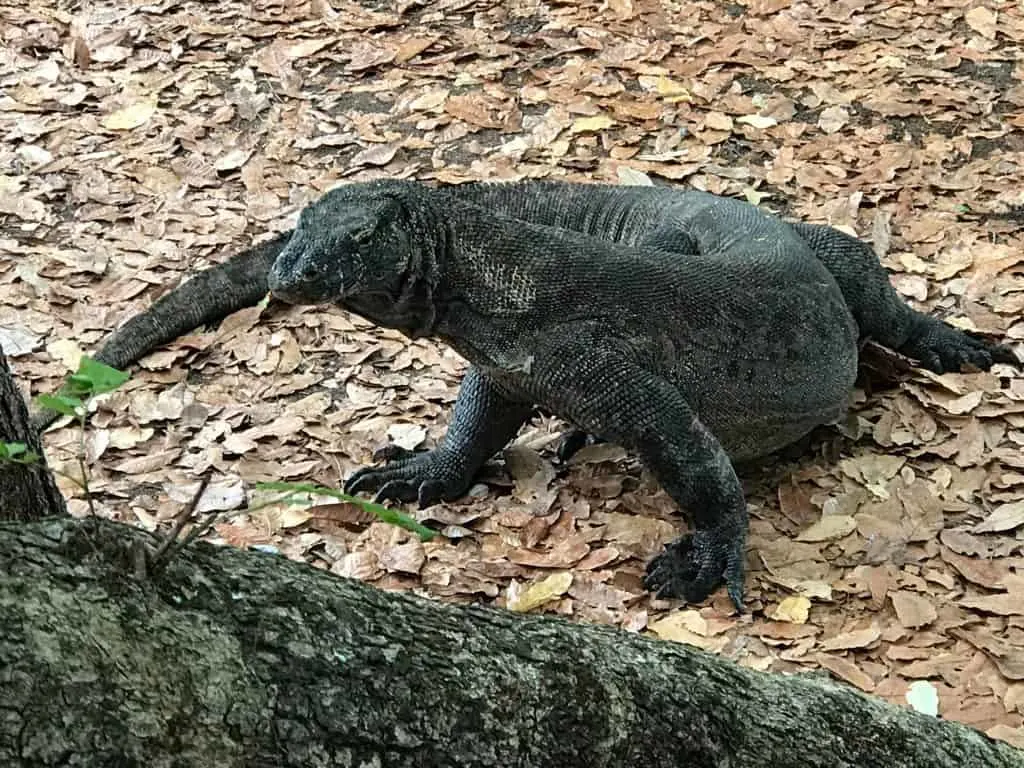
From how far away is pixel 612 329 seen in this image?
3527mm

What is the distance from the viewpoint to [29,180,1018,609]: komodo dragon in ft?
11.0

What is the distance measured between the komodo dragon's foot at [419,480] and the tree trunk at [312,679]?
275 cm

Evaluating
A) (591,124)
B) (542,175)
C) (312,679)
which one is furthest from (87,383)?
(591,124)

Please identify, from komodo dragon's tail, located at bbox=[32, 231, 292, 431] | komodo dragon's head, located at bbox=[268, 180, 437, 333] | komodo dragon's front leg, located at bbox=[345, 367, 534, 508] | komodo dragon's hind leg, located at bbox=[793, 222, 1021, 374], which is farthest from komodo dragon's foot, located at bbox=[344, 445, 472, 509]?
komodo dragon's hind leg, located at bbox=[793, 222, 1021, 374]

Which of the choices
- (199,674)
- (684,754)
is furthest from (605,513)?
(199,674)

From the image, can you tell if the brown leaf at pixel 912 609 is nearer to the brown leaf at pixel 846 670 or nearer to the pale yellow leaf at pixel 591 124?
the brown leaf at pixel 846 670

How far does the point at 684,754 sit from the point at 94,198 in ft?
17.4

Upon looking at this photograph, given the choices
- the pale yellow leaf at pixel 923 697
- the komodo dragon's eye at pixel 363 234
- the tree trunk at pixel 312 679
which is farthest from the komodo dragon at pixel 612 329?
the tree trunk at pixel 312 679

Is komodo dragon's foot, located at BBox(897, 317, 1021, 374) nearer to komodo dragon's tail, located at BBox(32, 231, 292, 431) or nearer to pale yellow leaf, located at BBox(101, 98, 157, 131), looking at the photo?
komodo dragon's tail, located at BBox(32, 231, 292, 431)

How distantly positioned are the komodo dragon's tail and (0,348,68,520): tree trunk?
2.80m

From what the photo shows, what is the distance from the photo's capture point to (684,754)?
1.26 m

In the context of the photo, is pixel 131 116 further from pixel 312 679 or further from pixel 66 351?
pixel 312 679

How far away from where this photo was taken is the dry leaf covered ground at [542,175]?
363 centimetres

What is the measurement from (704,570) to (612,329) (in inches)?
30.0
